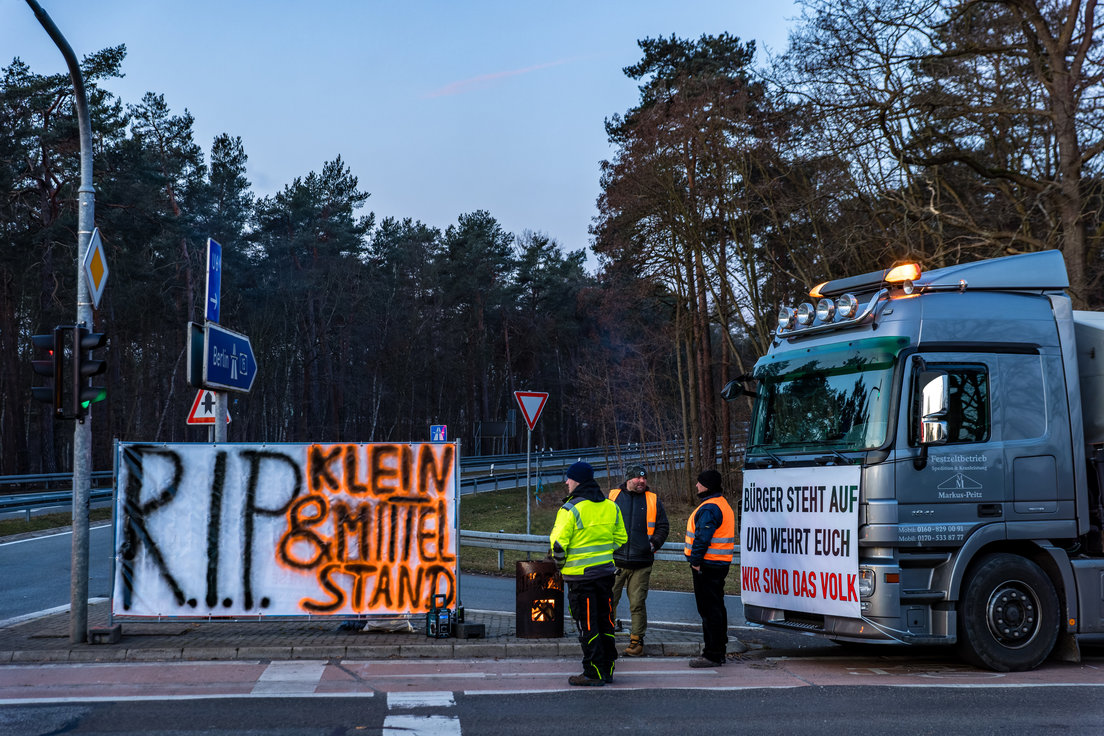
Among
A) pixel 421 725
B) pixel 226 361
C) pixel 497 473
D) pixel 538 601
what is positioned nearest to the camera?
pixel 421 725

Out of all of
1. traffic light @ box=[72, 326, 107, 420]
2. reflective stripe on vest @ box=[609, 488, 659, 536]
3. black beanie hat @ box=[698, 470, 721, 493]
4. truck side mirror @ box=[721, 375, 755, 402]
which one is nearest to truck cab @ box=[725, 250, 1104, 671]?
truck side mirror @ box=[721, 375, 755, 402]

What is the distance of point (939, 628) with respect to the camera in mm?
8633

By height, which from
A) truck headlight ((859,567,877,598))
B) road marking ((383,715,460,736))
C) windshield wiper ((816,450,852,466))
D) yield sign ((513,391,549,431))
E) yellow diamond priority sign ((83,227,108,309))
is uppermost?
yellow diamond priority sign ((83,227,108,309))

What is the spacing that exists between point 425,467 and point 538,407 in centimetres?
869

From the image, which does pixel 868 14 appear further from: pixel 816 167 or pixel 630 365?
pixel 630 365

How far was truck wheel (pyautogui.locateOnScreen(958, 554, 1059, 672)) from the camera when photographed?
8.77 m

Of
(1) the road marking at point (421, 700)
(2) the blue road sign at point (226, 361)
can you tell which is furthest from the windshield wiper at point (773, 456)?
(2) the blue road sign at point (226, 361)

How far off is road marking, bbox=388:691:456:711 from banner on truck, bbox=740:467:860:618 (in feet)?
11.0

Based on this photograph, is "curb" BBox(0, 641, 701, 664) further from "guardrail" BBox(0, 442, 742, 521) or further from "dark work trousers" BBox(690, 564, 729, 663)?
"guardrail" BBox(0, 442, 742, 521)

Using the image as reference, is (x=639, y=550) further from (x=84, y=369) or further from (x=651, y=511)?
(x=84, y=369)

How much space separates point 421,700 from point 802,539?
373cm

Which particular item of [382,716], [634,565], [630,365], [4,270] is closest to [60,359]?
[382,716]

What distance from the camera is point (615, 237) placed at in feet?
106

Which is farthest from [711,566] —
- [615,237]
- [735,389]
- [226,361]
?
[615,237]
